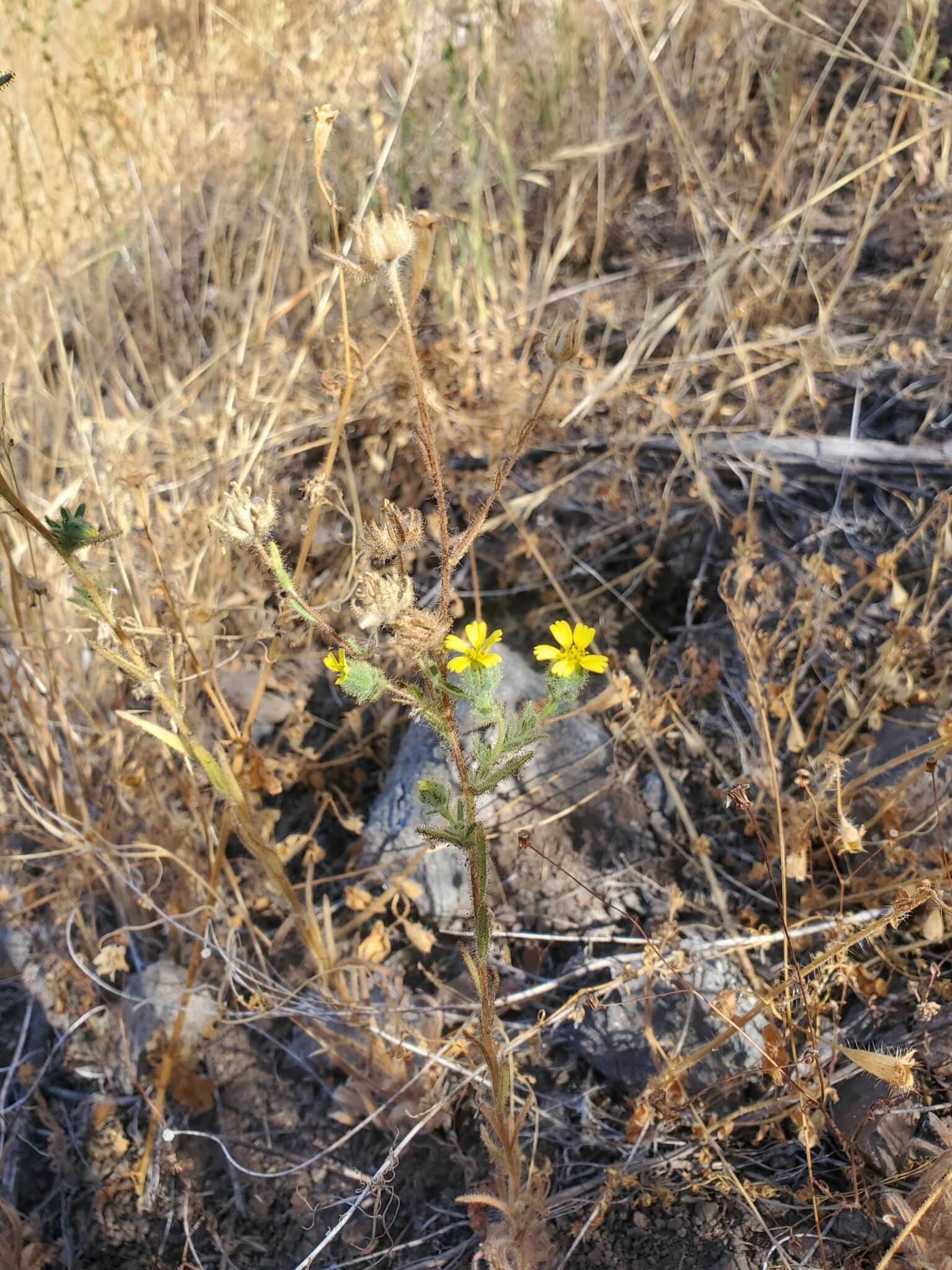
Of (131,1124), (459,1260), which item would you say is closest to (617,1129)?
(459,1260)

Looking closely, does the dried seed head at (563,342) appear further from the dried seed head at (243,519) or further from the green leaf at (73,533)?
the green leaf at (73,533)

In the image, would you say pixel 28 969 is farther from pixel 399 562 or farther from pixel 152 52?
pixel 152 52

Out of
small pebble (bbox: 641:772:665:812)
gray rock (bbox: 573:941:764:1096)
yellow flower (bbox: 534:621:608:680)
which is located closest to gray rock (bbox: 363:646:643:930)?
small pebble (bbox: 641:772:665:812)

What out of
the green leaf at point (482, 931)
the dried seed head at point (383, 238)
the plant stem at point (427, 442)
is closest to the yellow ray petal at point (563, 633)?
the plant stem at point (427, 442)

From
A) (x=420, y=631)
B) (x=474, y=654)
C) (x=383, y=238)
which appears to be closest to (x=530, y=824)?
(x=474, y=654)

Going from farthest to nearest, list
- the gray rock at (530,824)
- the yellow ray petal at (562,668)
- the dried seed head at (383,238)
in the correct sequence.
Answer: the gray rock at (530,824) < the yellow ray petal at (562,668) < the dried seed head at (383,238)

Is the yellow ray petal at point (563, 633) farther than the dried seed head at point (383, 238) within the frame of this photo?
Yes
